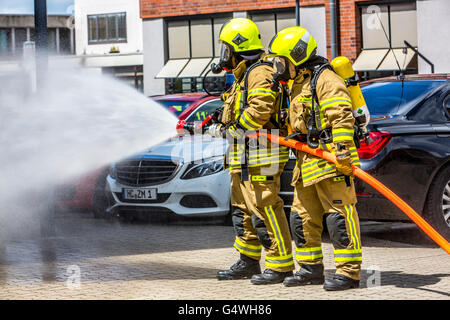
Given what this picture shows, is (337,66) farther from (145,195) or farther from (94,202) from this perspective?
(94,202)

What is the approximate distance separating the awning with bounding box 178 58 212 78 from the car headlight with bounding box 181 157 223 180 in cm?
1783

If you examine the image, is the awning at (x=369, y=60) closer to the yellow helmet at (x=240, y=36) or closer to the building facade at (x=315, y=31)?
the building facade at (x=315, y=31)

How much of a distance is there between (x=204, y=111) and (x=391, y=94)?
124 inches

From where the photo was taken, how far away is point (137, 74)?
42.0m

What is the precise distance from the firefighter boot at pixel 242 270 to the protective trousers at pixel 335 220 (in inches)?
24.3

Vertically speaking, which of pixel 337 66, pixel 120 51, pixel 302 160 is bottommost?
pixel 302 160

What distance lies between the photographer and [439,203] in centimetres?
786

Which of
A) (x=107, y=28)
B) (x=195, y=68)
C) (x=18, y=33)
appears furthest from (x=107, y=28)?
(x=18, y=33)

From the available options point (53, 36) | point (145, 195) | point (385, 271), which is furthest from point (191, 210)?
point (53, 36)

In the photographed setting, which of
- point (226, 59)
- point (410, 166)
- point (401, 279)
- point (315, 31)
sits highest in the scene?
point (315, 31)

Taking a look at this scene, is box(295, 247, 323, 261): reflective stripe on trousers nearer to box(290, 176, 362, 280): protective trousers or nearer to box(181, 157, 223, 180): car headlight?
box(290, 176, 362, 280): protective trousers

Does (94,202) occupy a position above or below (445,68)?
below

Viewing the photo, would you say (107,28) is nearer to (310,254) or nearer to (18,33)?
(18,33)
